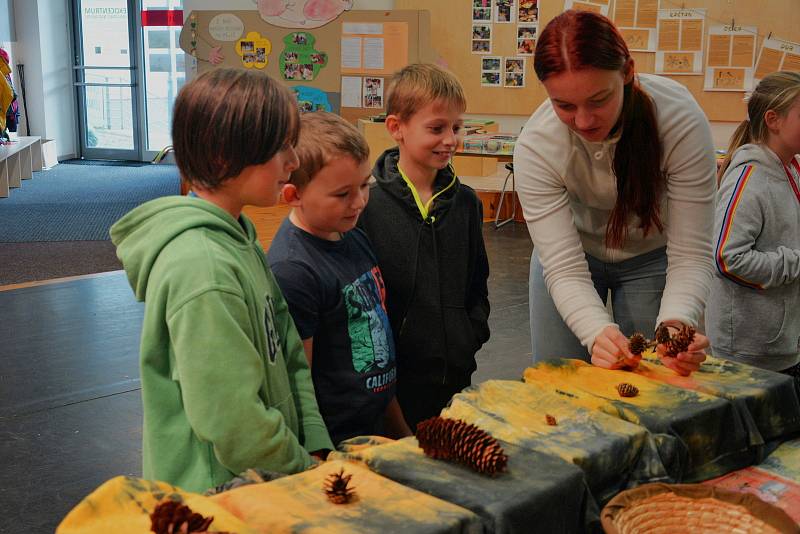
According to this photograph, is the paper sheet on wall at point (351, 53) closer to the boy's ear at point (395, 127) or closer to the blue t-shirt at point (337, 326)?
the boy's ear at point (395, 127)

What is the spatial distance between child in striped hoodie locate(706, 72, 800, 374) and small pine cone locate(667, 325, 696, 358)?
71 cm

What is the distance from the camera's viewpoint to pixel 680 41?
7289 mm

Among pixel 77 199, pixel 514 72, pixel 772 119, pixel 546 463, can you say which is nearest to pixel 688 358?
pixel 546 463

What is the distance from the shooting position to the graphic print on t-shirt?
5.75 feet

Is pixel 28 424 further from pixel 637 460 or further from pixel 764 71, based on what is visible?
pixel 764 71

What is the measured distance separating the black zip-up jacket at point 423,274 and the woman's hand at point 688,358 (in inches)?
22.1

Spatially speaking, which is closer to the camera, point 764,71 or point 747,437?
point 747,437

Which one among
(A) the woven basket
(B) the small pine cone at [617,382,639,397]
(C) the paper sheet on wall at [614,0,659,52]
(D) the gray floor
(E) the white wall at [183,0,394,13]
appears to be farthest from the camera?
(E) the white wall at [183,0,394,13]

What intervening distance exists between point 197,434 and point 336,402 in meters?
0.49

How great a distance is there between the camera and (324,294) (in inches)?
67.1

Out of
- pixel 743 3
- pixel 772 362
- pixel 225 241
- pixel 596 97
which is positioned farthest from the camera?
pixel 743 3

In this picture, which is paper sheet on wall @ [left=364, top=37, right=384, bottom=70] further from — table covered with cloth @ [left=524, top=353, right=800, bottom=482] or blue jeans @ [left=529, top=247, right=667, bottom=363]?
table covered with cloth @ [left=524, top=353, right=800, bottom=482]

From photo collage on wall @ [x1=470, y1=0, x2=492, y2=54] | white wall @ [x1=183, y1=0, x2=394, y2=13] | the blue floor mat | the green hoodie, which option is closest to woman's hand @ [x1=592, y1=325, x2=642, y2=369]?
the green hoodie

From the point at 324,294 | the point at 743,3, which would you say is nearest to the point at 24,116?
the point at 743,3
